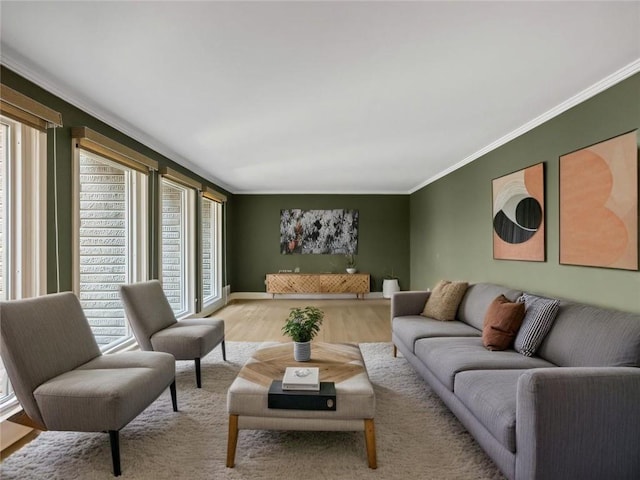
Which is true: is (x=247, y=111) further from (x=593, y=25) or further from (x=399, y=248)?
(x=399, y=248)

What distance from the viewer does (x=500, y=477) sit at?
1939 millimetres

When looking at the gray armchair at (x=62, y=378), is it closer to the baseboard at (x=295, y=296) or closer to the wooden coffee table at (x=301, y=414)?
the wooden coffee table at (x=301, y=414)

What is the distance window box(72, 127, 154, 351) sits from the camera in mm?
3504

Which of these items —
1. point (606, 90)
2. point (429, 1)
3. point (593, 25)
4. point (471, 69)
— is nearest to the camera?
point (429, 1)

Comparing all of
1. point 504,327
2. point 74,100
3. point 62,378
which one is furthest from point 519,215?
point 74,100

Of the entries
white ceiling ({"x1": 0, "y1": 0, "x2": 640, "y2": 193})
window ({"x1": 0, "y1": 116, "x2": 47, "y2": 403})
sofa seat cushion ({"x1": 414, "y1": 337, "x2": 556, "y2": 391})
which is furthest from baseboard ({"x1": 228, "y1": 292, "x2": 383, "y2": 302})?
window ({"x1": 0, "y1": 116, "x2": 47, "y2": 403})

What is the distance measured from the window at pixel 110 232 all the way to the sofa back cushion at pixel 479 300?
11.1ft

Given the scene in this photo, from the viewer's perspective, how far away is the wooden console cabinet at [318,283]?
25.2ft

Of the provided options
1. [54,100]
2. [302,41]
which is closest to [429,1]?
[302,41]

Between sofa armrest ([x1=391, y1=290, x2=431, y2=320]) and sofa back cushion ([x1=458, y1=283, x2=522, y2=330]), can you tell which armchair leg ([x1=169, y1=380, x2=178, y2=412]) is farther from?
sofa back cushion ([x1=458, y1=283, x2=522, y2=330])

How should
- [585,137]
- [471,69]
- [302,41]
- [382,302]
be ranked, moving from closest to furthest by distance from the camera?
1. [302,41]
2. [471,69]
3. [585,137]
4. [382,302]

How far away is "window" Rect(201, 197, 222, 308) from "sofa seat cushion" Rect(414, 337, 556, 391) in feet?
15.0

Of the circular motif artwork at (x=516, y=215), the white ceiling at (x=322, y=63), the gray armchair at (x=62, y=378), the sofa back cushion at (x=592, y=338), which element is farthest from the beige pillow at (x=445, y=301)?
the gray armchair at (x=62, y=378)

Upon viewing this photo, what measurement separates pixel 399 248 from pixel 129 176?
18.8 feet
